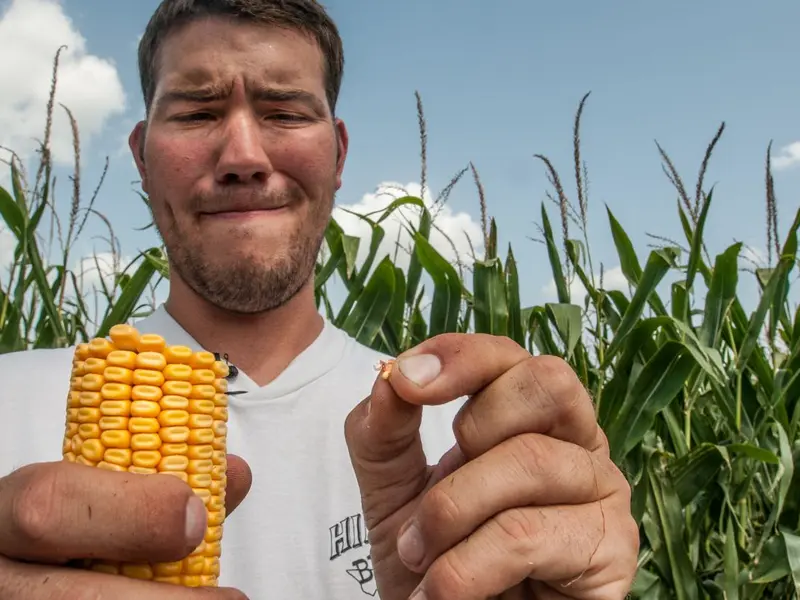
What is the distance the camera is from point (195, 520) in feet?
2.77

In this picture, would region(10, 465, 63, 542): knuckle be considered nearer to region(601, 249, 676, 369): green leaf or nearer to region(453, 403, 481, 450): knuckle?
region(453, 403, 481, 450): knuckle

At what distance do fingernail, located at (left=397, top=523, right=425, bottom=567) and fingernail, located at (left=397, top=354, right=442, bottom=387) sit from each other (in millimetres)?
195

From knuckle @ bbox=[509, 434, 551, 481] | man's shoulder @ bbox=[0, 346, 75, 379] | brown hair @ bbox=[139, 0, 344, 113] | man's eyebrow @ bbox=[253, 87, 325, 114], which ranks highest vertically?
brown hair @ bbox=[139, 0, 344, 113]

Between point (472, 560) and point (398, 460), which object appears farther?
point (398, 460)

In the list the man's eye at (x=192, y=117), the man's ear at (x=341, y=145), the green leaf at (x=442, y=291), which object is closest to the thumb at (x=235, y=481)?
the man's eye at (x=192, y=117)

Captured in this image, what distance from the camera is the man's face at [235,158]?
6.01ft

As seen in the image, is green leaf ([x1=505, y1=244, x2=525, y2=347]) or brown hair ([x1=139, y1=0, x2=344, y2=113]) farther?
green leaf ([x1=505, y1=244, x2=525, y2=347])

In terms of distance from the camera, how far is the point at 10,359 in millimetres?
1819

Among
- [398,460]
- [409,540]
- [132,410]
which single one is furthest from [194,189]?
[409,540]

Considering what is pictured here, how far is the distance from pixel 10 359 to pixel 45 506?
119 cm

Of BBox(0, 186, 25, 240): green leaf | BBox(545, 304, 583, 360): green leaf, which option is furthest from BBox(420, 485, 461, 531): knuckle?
BBox(0, 186, 25, 240): green leaf

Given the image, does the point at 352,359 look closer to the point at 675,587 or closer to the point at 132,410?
the point at 132,410

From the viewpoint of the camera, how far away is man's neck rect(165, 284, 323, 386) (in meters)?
1.95

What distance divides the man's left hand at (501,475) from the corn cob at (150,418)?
0.22 metres
